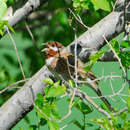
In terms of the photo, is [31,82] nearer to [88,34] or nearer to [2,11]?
[88,34]

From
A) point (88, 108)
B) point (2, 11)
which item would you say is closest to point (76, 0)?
point (2, 11)

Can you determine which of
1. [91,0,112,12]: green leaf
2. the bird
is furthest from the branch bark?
[91,0,112,12]: green leaf

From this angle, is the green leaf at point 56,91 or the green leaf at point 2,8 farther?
the green leaf at point 2,8

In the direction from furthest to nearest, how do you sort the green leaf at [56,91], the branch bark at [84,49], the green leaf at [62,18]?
1. the green leaf at [62,18]
2. the branch bark at [84,49]
3. the green leaf at [56,91]

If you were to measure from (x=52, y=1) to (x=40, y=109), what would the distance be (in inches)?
112

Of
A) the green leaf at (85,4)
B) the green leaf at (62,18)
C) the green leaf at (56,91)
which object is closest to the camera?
the green leaf at (56,91)

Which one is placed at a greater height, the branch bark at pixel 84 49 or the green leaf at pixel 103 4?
the green leaf at pixel 103 4

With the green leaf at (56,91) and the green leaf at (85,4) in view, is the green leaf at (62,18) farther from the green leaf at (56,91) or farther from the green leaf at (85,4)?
the green leaf at (56,91)

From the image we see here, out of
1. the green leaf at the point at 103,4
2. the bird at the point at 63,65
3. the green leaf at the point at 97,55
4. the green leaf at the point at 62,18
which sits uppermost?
the green leaf at the point at 103,4

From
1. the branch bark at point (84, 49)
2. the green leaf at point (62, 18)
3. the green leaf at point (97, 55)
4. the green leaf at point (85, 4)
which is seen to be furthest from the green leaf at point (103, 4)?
the green leaf at point (62, 18)

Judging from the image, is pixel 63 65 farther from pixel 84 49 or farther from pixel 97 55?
pixel 97 55

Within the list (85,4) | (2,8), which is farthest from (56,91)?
(85,4)

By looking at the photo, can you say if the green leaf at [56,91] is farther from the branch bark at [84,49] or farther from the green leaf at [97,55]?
the branch bark at [84,49]

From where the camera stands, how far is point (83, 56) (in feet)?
10.3
